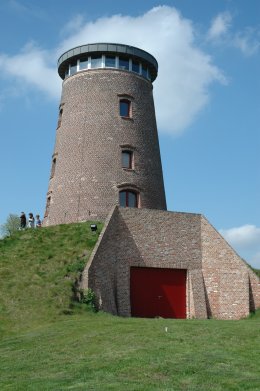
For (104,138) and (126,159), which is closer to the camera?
(104,138)

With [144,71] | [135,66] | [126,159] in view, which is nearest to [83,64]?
[135,66]

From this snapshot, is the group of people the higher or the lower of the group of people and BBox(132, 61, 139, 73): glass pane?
the lower

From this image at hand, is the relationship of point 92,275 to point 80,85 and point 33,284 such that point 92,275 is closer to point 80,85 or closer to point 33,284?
point 33,284

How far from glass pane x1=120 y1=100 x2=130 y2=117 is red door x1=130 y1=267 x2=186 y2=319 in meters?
11.5

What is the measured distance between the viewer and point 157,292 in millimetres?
29781

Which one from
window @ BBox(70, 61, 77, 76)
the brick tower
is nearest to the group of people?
the brick tower

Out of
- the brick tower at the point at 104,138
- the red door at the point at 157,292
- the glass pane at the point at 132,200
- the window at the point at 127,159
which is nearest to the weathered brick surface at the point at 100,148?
the brick tower at the point at 104,138

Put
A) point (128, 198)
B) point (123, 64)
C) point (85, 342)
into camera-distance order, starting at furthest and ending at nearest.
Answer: point (123, 64) < point (128, 198) < point (85, 342)

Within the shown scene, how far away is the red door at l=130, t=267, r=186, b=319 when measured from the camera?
2914 centimetres

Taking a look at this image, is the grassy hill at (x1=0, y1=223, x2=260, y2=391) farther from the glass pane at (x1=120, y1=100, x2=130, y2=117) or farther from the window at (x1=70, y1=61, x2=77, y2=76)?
the window at (x1=70, y1=61, x2=77, y2=76)

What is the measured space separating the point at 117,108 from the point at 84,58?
4217 millimetres

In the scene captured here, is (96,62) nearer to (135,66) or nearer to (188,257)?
(135,66)

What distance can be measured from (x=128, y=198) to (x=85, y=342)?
58.8 feet

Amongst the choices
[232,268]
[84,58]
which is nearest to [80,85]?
[84,58]
